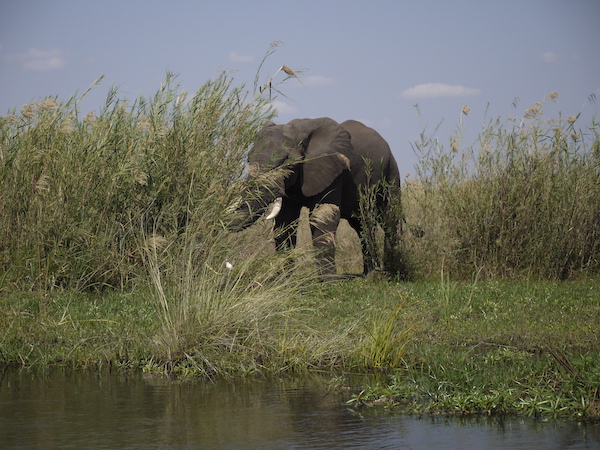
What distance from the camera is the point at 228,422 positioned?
5043 millimetres

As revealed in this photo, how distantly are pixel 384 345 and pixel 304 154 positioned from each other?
6.14 meters

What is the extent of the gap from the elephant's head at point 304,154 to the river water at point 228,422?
18.0ft

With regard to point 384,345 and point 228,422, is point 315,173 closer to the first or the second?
point 384,345

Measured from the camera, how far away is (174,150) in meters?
9.73

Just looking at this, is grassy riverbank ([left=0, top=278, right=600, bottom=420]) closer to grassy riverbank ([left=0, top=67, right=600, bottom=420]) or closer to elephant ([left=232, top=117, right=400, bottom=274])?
grassy riverbank ([left=0, top=67, right=600, bottom=420])

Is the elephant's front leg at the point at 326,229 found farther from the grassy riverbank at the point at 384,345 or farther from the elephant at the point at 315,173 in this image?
the grassy riverbank at the point at 384,345

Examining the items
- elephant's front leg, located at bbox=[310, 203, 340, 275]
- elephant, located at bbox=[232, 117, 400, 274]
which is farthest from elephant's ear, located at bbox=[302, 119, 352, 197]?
elephant's front leg, located at bbox=[310, 203, 340, 275]

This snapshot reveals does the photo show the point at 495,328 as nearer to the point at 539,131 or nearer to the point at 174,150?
the point at 174,150

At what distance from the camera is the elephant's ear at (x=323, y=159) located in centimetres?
1230

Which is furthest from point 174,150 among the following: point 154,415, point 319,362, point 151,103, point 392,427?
point 392,427

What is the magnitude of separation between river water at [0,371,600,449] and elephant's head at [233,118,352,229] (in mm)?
5497

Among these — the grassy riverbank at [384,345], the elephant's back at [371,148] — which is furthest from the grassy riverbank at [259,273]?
the elephant's back at [371,148]

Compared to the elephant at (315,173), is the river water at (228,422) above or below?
below

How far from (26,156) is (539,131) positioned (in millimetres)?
7235
